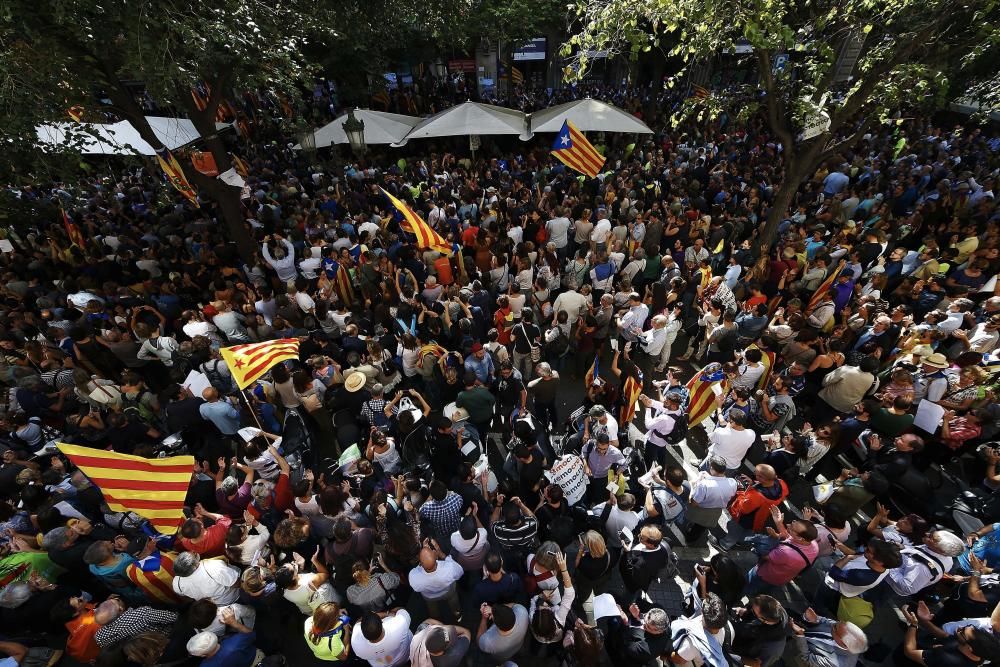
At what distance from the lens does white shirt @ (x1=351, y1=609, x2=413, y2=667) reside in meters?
3.30

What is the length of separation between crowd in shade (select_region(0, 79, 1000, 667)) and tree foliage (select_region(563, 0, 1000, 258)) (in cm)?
201

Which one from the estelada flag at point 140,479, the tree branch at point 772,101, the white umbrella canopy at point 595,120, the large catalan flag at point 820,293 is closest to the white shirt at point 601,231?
the tree branch at point 772,101

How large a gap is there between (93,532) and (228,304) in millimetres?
3880

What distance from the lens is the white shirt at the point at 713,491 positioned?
4.35 meters

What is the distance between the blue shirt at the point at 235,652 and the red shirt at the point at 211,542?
99 cm

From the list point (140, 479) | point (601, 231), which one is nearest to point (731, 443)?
point (140, 479)

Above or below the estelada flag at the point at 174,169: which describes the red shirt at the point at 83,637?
below

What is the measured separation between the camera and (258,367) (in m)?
4.90

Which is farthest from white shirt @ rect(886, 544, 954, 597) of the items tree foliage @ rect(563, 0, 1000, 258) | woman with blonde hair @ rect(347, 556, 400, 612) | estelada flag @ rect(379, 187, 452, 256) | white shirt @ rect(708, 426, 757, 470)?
estelada flag @ rect(379, 187, 452, 256)

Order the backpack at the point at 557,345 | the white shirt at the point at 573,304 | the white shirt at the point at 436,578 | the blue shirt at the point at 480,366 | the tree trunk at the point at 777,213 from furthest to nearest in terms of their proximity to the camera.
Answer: the tree trunk at the point at 777,213 < the white shirt at the point at 573,304 < the backpack at the point at 557,345 < the blue shirt at the point at 480,366 < the white shirt at the point at 436,578

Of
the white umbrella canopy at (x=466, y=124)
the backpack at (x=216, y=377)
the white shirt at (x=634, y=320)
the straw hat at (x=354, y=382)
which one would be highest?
the white umbrella canopy at (x=466, y=124)

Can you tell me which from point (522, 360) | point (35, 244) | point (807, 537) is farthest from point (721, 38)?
point (35, 244)

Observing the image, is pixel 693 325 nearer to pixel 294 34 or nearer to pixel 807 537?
pixel 807 537

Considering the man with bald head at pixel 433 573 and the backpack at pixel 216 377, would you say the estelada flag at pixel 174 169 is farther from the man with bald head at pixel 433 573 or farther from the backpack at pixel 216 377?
the man with bald head at pixel 433 573
